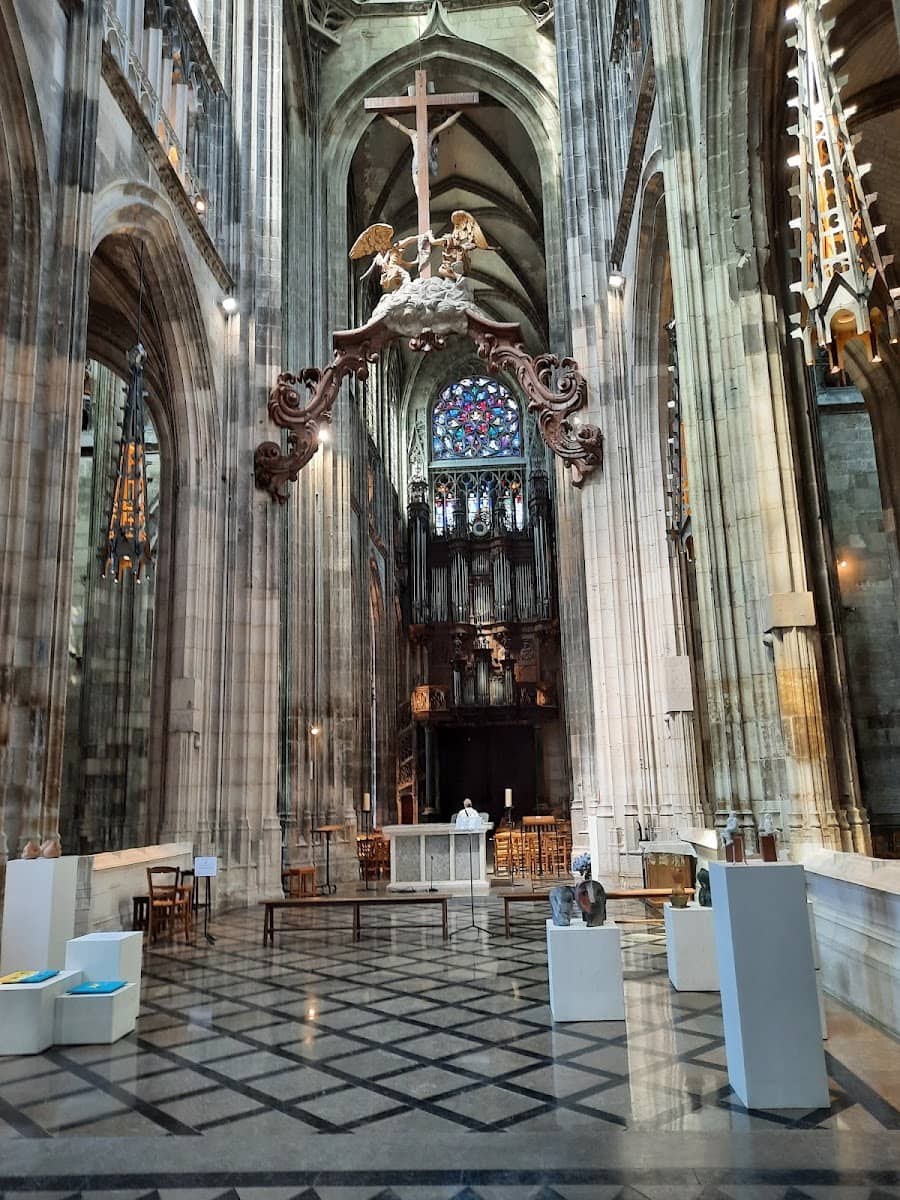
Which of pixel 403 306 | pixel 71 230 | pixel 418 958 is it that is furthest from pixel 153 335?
pixel 418 958

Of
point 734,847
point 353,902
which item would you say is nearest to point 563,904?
point 734,847

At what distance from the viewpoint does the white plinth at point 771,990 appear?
3580 millimetres

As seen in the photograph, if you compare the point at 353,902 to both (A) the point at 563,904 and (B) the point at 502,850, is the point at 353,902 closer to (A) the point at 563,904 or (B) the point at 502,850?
(A) the point at 563,904

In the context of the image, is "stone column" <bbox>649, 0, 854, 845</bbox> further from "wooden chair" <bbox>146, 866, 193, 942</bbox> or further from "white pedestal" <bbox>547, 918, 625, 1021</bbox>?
"wooden chair" <bbox>146, 866, 193, 942</bbox>

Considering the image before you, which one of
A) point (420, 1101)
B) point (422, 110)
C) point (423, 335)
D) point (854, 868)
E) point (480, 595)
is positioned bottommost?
point (420, 1101)

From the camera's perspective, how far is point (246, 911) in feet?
37.4

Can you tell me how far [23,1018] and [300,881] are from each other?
22.7 ft

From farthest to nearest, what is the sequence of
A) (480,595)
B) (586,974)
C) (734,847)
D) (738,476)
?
(480,595) < (738,476) < (586,974) < (734,847)

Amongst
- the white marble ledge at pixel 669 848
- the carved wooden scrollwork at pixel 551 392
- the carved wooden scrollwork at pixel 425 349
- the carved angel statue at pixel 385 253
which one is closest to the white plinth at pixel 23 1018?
the white marble ledge at pixel 669 848

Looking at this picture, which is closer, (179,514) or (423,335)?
(179,514)

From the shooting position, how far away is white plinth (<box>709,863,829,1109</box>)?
11.7 feet

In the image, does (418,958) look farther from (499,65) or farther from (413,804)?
(499,65)

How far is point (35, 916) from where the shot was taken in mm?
5785

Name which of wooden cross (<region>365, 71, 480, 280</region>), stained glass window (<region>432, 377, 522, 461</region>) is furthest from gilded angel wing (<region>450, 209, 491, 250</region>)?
stained glass window (<region>432, 377, 522, 461</region>)
